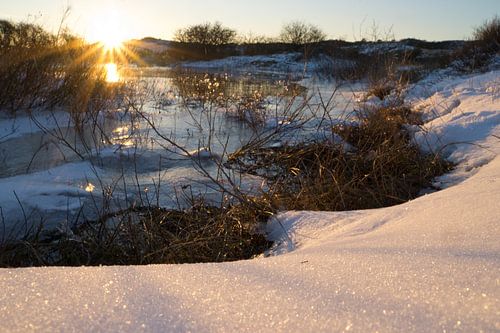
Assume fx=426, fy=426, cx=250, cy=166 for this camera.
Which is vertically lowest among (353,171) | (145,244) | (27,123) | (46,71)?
(145,244)

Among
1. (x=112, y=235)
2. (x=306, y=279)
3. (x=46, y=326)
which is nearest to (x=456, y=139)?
(x=112, y=235)

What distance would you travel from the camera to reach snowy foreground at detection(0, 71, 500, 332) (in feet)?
2.20

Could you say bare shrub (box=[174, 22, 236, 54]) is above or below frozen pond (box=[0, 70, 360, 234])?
above

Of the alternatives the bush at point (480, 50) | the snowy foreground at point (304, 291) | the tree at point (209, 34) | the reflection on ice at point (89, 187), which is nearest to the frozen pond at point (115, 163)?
the reflection on ice at point (89, 187)

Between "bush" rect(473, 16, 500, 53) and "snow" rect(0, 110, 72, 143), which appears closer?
"snow" rect(0, 110, 72, 143)

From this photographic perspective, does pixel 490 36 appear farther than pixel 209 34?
No

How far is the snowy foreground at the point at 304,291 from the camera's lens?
67 centimetres

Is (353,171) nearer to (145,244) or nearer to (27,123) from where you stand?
(145,244)

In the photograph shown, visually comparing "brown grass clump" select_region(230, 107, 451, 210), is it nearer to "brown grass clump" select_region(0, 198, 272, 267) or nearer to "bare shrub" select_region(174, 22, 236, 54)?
"brown grass clump" select_region(0, 198, 272, 267)

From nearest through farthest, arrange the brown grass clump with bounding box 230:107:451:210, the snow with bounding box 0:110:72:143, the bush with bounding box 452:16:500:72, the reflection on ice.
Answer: the brown grass clump with bounding box 230:107:451:210
the reflection on ice
the snow with bounding box 0:110:72:143
the bush with bounding box 452:16:500:72

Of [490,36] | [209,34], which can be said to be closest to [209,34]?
[209,34]

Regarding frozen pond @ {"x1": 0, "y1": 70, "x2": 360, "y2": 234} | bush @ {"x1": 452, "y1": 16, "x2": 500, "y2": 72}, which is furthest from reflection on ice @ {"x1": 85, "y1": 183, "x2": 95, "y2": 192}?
bush @ {"x1": 452, "y1": 16, "x2": 500, "y2": 72}

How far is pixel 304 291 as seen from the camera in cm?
81

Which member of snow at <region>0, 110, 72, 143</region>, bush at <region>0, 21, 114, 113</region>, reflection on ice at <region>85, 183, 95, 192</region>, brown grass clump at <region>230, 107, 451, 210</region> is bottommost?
reflection on ice at <region>85, 183, 95, 192</region>
